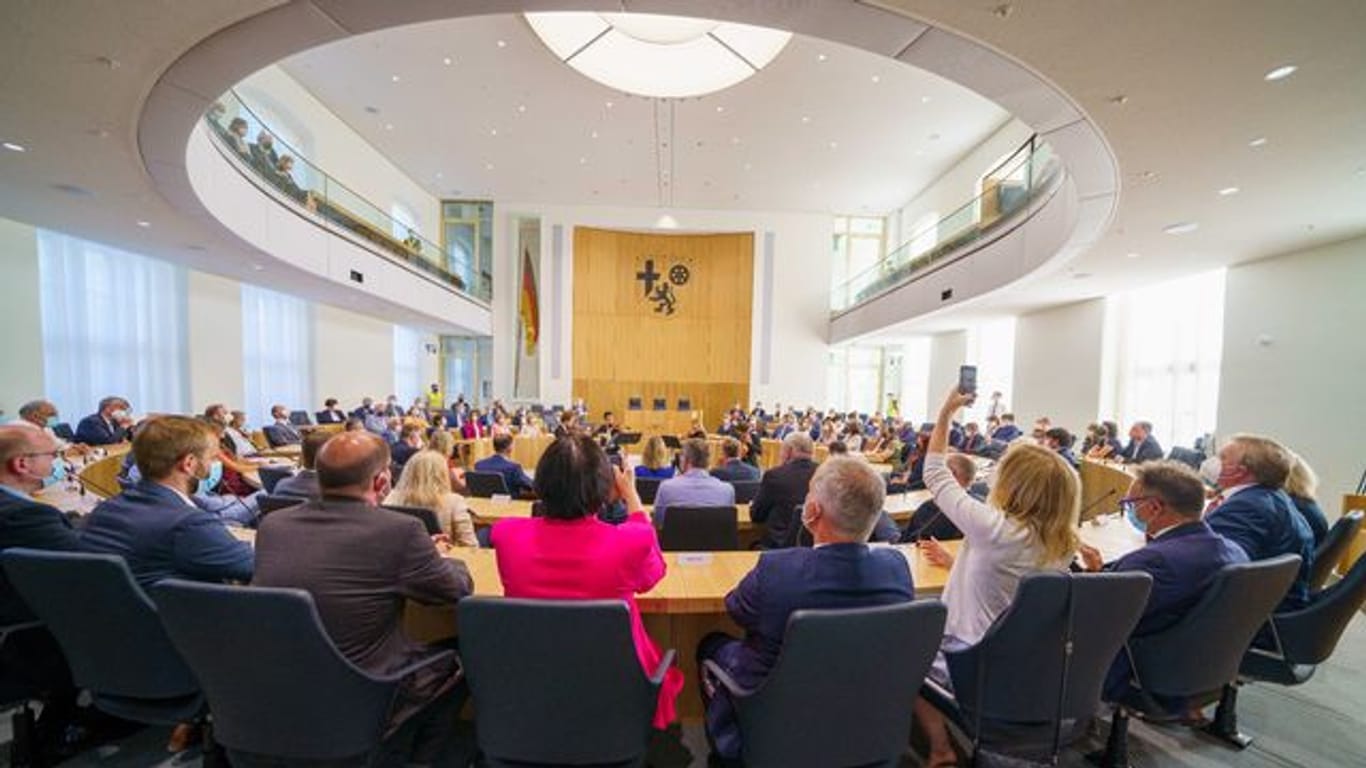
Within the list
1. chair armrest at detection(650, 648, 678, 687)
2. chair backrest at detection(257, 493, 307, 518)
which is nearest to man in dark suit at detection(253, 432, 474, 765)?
chair armrest at detection(650, 648, 678, 687)

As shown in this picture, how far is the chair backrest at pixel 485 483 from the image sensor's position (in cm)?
461

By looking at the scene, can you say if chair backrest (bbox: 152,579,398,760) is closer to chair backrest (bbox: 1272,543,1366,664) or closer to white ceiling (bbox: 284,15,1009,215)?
chair backrest (bbox: 1272,543,1366,664)

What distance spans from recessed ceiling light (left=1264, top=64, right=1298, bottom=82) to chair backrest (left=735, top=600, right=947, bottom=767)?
4.04m

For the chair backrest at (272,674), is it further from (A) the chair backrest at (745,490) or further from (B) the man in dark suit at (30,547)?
(A) the chair backrest at (745,490)

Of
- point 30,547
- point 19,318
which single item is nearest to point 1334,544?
point 30,547

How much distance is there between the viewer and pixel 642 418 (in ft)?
56.9

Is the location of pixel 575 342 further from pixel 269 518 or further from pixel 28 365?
pixel 269 518

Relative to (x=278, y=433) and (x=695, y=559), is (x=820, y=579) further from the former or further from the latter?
(x=278, y=433)

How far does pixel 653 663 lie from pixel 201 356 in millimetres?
11805

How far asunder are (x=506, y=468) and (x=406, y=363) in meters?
13.6

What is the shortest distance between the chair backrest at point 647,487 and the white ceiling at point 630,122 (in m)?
7.91

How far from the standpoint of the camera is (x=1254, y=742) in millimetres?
2547

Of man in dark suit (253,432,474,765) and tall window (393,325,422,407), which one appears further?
tall window (393,325,422,407)

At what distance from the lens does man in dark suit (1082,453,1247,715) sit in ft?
6.41
